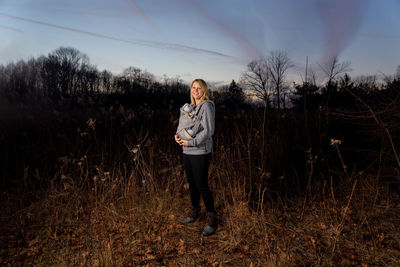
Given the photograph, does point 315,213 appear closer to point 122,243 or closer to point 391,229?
point 391,229

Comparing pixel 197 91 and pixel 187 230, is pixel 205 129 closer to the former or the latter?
pixel 197 91

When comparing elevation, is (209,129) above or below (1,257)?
above

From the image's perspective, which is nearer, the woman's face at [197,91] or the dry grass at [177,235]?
the dry grass at [177,235]

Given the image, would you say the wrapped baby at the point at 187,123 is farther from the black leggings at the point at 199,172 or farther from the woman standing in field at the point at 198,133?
the black leggings at the point at 199,172

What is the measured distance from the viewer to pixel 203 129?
124 inches

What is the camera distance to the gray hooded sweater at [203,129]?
10.2ft

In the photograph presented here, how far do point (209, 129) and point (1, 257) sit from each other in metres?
3.05

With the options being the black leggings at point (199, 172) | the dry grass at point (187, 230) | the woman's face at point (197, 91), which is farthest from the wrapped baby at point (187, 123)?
the dry grass at point (187, 230)

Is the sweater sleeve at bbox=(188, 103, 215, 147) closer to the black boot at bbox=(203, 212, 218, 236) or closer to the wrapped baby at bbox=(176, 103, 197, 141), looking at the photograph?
the wrapped baby at bbox=(176, 103, 197, 141)

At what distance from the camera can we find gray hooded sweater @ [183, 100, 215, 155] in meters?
3.11

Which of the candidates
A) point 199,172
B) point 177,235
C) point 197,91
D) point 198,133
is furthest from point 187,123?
point 177,235

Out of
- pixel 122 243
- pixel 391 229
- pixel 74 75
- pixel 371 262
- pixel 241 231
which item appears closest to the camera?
pixel 371 262

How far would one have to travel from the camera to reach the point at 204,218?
4.19 m

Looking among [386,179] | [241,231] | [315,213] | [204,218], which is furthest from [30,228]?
[386,179]
